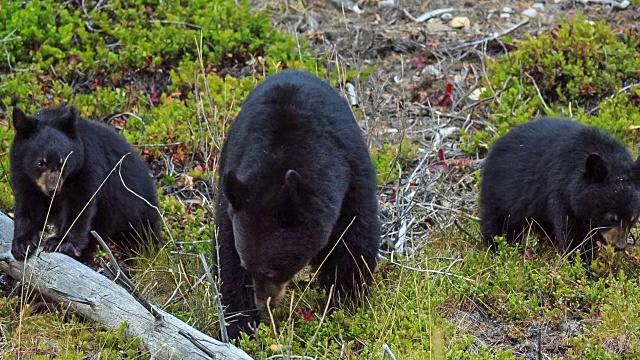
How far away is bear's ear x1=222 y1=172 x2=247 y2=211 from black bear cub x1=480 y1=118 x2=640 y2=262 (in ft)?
8.64

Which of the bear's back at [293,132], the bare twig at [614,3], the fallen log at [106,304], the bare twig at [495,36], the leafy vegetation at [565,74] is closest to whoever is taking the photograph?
the fallen log at [106,304]

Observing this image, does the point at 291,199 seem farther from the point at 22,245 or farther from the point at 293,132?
the point at 22,245

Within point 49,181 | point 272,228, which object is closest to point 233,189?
point 272,228

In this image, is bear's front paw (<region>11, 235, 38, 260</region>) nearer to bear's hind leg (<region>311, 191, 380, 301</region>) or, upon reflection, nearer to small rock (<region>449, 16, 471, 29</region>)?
bear's hind leg (<region>311, 191, 380, 301</region>)

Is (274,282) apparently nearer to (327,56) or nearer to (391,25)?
(327,56)

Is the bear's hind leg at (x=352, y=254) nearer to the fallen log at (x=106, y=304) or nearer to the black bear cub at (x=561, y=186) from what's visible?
the fallen log at (x=106, y=304)

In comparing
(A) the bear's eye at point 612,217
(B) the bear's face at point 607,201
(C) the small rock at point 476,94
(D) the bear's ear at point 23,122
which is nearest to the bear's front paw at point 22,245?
(D) the bear's ear at point 23,122

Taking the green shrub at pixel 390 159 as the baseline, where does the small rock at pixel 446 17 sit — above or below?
above

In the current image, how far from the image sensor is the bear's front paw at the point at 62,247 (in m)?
6.42

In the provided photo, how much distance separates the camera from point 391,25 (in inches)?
417

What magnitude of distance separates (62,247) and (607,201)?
3.66 m

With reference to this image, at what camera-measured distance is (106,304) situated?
5805 mm

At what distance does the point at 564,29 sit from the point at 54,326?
5771 millimetres

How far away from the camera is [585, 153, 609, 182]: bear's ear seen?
660cm
